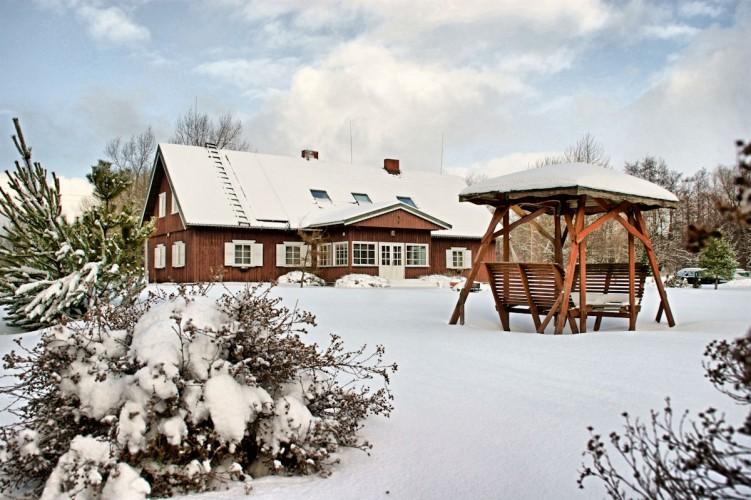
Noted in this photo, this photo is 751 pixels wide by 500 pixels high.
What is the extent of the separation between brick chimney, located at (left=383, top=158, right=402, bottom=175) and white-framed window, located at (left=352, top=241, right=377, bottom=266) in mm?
7694

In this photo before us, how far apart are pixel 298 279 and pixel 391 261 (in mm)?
3999

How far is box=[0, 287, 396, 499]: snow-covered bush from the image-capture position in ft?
11.2

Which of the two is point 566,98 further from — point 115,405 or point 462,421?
point 115,405

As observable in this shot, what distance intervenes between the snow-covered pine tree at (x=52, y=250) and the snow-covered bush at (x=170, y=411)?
6461mm

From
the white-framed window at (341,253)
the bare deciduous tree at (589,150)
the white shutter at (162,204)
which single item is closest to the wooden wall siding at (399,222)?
the white-framed window at (341,253)

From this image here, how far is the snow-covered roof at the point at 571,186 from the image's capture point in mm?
8703

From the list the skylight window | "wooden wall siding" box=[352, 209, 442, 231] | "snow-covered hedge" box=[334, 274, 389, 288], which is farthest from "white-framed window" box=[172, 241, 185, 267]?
the skylight window

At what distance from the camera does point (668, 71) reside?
10.6 meters

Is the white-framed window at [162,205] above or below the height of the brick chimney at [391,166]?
below

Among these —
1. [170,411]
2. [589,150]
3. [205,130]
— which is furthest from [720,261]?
[205,130]

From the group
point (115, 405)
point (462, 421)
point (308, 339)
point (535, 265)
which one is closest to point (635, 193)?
point (535, 265)

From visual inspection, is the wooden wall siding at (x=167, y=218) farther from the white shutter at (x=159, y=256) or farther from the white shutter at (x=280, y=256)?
→ the white shutter at (x=280, y=256)

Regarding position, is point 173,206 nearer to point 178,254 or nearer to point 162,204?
point 162,204

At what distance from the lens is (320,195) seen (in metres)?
27.9
